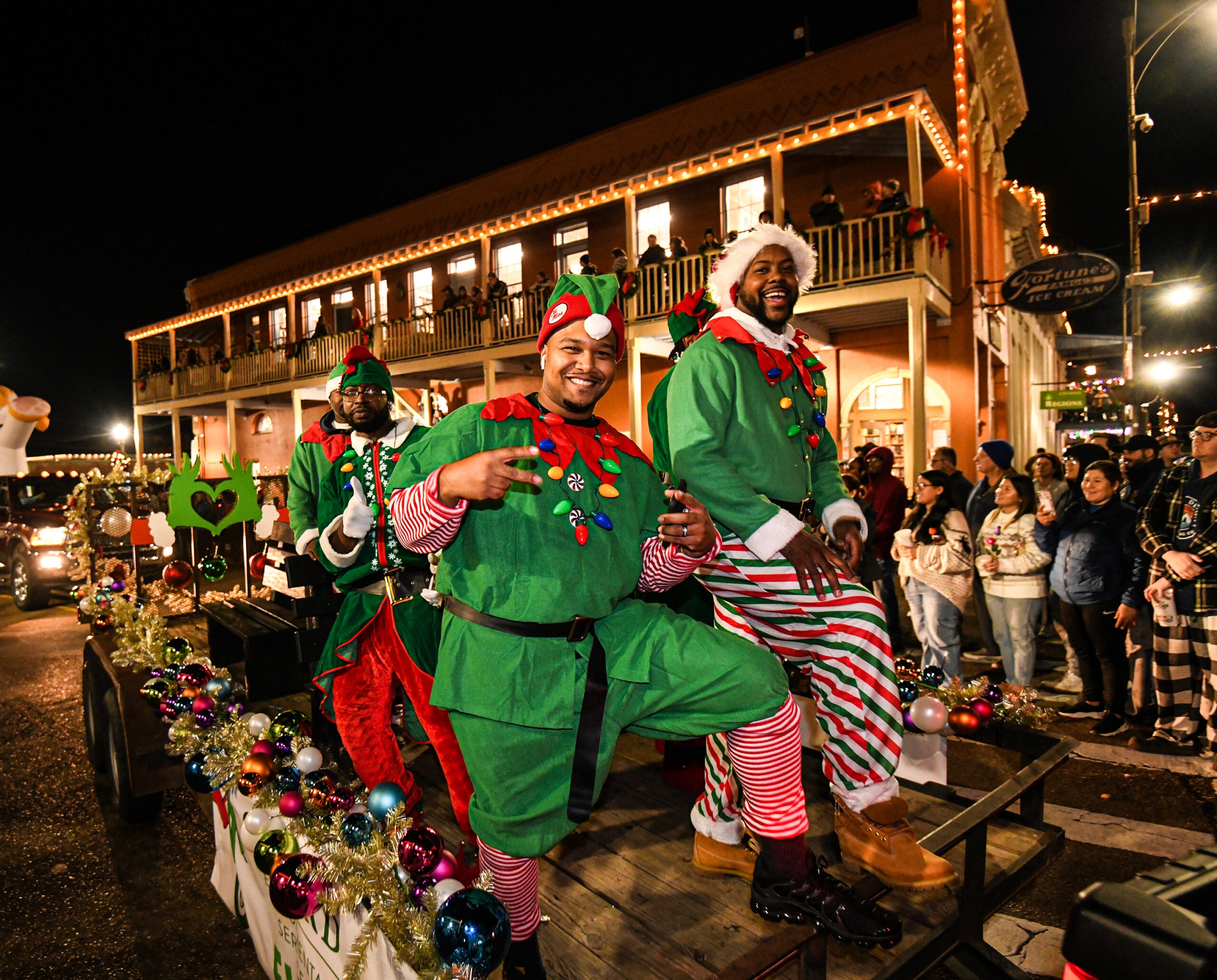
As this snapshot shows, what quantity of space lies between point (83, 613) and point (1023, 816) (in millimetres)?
5091

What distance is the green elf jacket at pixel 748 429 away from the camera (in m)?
2.25

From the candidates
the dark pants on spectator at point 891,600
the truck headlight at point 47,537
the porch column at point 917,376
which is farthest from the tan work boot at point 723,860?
the truck headlight at point 47,537

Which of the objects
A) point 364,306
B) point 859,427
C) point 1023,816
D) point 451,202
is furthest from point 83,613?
point 364,306

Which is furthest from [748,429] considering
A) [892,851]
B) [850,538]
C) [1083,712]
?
[1083,712]

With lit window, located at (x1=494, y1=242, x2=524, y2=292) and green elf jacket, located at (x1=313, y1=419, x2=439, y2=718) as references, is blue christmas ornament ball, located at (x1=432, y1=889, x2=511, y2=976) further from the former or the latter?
lit window, located at (x1=494, y1=242, x2=524, y2=292)

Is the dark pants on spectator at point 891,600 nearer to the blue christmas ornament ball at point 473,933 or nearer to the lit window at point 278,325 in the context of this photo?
the blue christmas ornament ball at point 473,933

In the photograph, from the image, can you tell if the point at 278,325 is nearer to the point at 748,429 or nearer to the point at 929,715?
the point at 748,429

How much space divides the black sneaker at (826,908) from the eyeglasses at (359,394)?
2.41 m

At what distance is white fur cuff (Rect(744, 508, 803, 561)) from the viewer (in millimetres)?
2211

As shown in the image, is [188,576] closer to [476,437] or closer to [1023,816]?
[476,437]

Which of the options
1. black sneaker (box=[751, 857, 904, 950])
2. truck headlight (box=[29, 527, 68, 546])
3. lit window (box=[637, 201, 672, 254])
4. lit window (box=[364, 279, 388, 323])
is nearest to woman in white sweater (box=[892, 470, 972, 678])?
black sneaker (box=[751, 857, 904, 950])

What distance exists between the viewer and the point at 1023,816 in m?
2.63

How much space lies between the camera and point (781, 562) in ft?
7.61

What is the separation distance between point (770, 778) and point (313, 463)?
2.44 m
